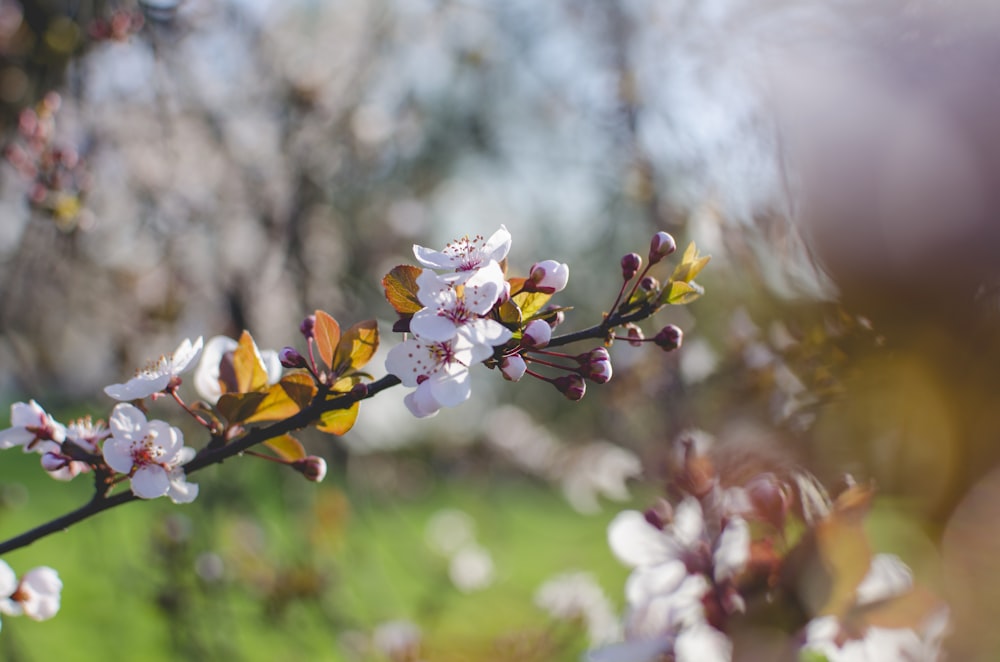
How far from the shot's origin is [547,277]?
81 centimetres

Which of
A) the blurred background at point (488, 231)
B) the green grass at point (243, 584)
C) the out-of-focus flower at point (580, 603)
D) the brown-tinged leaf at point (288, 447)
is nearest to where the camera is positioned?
the blurred background at point (488, 231)

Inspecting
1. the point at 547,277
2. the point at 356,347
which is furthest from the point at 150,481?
the point at 547,277

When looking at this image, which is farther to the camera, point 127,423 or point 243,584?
point 243,584

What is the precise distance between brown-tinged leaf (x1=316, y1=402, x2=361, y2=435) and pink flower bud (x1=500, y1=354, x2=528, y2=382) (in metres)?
0.16

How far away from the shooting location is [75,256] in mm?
2459

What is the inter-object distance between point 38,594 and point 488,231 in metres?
3.01

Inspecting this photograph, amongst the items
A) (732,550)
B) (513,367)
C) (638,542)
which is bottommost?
(638,542)

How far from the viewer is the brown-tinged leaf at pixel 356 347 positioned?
833 millimetres

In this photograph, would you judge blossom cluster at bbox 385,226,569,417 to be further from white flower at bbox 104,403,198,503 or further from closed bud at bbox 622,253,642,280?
white flower at bbox 104,403,198,503

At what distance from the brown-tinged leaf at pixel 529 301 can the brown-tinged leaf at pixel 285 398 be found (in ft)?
0.79

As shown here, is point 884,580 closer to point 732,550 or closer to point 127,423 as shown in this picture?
point 732,550

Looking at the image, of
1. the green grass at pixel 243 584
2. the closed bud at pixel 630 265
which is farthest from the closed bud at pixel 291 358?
the green grass at pixel 243 584

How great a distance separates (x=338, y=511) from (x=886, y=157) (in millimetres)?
3204

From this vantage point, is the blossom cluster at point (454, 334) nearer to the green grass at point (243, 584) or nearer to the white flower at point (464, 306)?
the white flower at point (464, 306)
